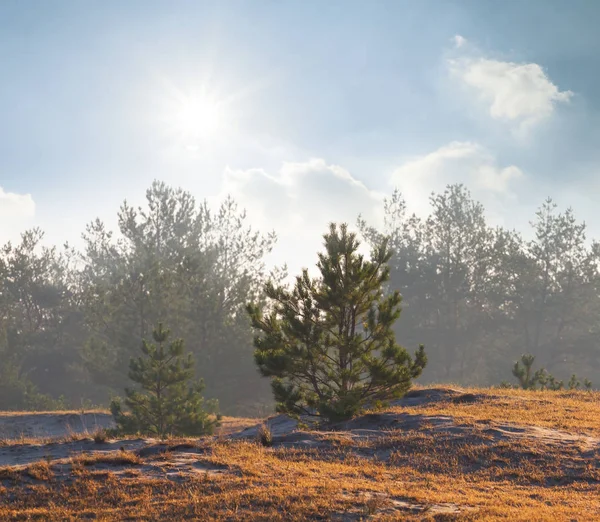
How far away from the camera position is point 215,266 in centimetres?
4997

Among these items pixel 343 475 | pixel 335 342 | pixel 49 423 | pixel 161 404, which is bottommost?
pixel 49 423

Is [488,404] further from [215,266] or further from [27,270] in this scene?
[27,270]

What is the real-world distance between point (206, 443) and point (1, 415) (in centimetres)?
2131

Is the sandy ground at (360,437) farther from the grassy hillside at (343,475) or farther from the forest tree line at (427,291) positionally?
the forest tree line at (427,291)

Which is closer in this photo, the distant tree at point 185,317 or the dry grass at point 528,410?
the dry grass at point 528,410

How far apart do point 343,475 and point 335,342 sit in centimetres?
544

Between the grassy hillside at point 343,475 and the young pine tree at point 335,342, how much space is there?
0.93 m

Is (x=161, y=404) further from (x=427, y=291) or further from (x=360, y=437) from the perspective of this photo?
(x=427, y=291)

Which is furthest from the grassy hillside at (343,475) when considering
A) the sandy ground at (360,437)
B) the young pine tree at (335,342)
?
the young pine tree at (335,342)

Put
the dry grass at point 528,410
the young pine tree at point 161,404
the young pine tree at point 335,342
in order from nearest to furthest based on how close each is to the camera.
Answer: the dry grass at point 528,410 → the young pine tree at point 335,342 → the young pine tree at point 161,404

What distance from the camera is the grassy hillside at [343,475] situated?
7.50 meters

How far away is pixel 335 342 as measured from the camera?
14.6 m

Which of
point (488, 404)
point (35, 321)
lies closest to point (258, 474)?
point (488, 404)

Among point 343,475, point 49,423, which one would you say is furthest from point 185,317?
point 343,475
